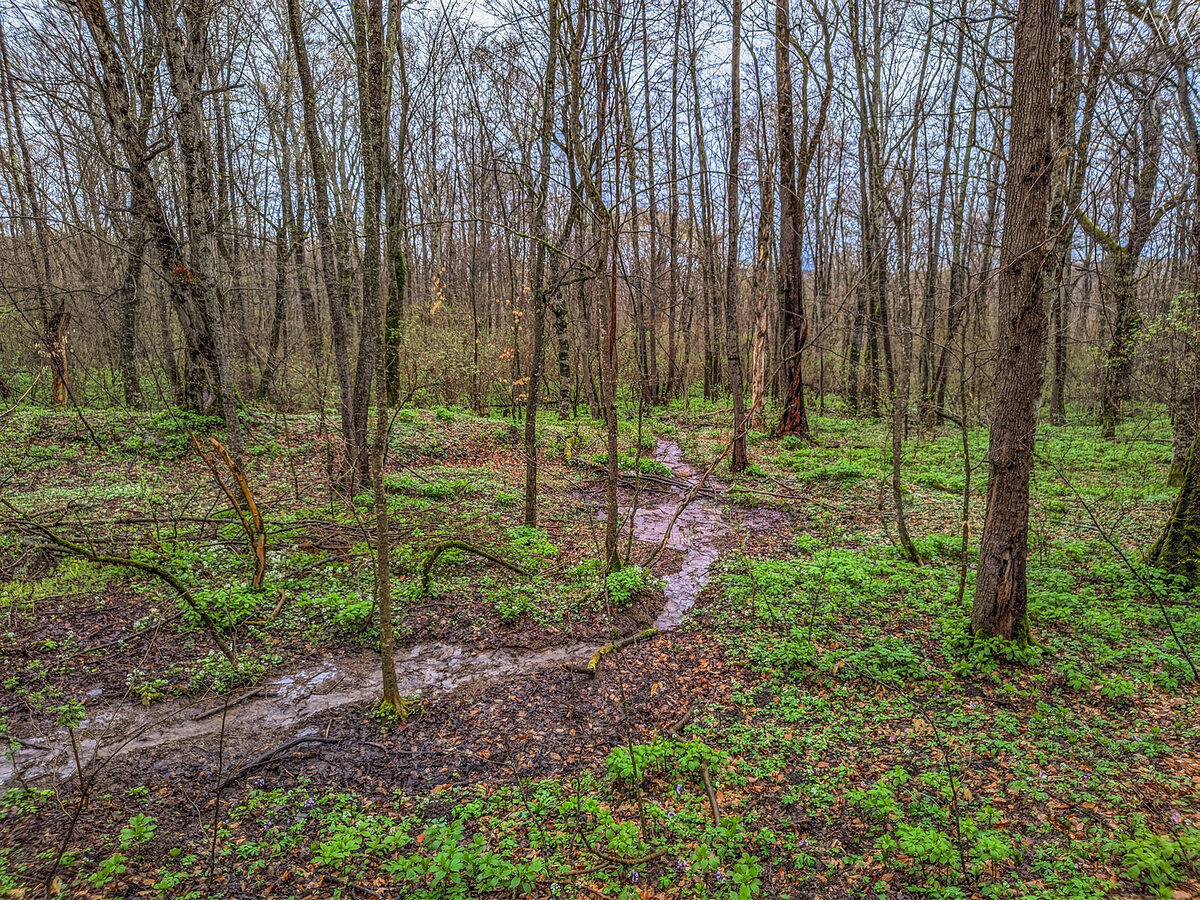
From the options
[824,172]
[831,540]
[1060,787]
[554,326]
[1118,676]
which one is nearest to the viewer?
[1060,787]

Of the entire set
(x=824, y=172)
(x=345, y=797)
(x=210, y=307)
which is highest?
(x=824, y=172)

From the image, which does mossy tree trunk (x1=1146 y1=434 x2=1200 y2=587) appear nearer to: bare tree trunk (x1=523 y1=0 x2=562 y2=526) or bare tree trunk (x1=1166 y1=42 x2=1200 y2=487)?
bare tree trunk (x1=1166 y1=42 x2=1200 y2=487)

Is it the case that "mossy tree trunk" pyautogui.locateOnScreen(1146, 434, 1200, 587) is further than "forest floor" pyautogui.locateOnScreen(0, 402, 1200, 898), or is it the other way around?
"mossy tree trunk" pyautogui.locateOnScreen(1146, 434, 1200, 587)

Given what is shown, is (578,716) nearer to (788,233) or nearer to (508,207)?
(788,233)

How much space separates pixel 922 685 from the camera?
412 cm

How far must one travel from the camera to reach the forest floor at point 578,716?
2773 mm

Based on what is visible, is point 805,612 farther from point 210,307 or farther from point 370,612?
point 210,307

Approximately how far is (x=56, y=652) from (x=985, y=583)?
24.3 ft

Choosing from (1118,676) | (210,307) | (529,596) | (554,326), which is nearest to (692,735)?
(529,596)

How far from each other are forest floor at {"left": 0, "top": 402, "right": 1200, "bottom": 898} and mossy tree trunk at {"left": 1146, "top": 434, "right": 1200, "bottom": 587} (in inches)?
10.6

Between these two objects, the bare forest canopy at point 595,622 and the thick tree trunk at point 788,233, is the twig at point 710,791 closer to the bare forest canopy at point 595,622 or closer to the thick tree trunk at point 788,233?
the bare forest canopy at point 595,622

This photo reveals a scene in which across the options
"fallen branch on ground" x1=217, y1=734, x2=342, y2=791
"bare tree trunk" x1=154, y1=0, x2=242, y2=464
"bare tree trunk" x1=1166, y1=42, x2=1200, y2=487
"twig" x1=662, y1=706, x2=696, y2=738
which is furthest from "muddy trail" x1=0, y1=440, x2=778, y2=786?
"bare tree trunk" x1=1166, y1=42, x2=1200, y2=487

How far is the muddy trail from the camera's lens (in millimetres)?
3615

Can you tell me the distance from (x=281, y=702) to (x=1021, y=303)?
20.4 ft
